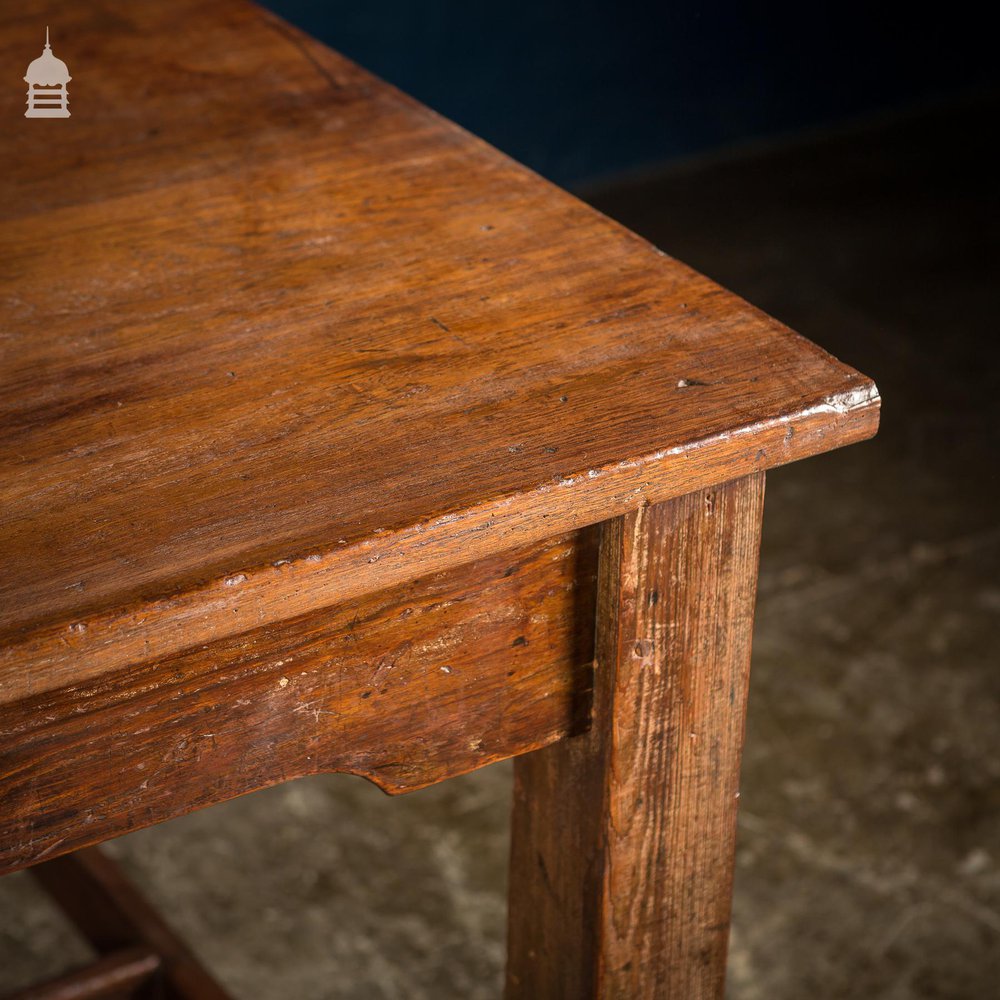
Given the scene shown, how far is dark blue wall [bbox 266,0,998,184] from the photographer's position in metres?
3.54

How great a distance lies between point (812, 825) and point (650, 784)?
1075mm

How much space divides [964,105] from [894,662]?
9.25 feet

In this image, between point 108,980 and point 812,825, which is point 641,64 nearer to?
point 812,825

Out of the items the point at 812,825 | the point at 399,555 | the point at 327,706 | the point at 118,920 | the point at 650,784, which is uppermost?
the point at 399,555

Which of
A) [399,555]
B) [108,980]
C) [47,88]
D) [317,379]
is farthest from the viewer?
[108,980]

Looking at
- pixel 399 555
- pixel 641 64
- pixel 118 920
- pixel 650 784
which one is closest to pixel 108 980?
pixel 118 920

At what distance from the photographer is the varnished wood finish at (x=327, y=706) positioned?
2.04 feet

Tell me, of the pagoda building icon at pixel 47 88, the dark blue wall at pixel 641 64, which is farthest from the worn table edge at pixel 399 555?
the dark blue wall at pixel 641 64

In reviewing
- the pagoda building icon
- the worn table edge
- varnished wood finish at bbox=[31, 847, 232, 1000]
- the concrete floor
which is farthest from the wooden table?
the concrete floor

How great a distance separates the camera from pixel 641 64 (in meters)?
3.83

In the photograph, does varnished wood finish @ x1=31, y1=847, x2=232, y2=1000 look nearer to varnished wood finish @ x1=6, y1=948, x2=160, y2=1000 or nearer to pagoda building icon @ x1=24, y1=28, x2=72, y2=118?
varnished wood finish @ x1=6, y1=948, x2=160, y2=1000

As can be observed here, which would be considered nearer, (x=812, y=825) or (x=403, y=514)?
(x=403, y=514)

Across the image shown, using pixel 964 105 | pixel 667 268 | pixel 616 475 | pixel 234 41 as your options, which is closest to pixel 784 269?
pixel 964 105

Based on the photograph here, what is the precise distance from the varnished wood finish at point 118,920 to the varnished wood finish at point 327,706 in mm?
637
